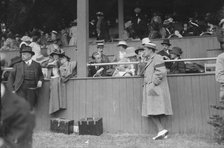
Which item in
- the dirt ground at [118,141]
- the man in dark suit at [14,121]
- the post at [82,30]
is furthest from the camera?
the post at [82,30]

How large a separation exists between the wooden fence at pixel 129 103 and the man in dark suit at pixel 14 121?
6.11 meters

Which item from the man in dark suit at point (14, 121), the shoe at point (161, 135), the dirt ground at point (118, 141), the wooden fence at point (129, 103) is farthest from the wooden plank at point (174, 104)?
the man in dark suit at point (14, 121)

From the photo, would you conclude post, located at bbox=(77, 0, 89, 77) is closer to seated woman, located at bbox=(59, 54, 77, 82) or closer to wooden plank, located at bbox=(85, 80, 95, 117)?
seated woman, located at bbox=(59, 54, 77, 82)

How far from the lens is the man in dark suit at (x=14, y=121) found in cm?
336

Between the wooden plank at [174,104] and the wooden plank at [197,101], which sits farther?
the wooden plank at [174,104]

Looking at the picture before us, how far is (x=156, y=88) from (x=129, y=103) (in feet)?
3.50

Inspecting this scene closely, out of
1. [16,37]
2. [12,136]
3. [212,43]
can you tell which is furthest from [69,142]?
[16,37]

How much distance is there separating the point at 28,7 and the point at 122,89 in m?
8.70

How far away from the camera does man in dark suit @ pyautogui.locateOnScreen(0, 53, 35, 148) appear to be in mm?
3361

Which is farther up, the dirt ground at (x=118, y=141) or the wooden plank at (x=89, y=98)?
the wooden plank at (x=89, y=98)

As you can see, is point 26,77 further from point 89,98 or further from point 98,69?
point 98,69

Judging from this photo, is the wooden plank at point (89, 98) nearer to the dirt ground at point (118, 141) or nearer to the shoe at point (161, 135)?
the dirt ground at point (118, 141)

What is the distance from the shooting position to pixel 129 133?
9.43 metres

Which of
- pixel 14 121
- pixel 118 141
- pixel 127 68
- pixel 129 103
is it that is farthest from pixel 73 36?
pixel 14 121
